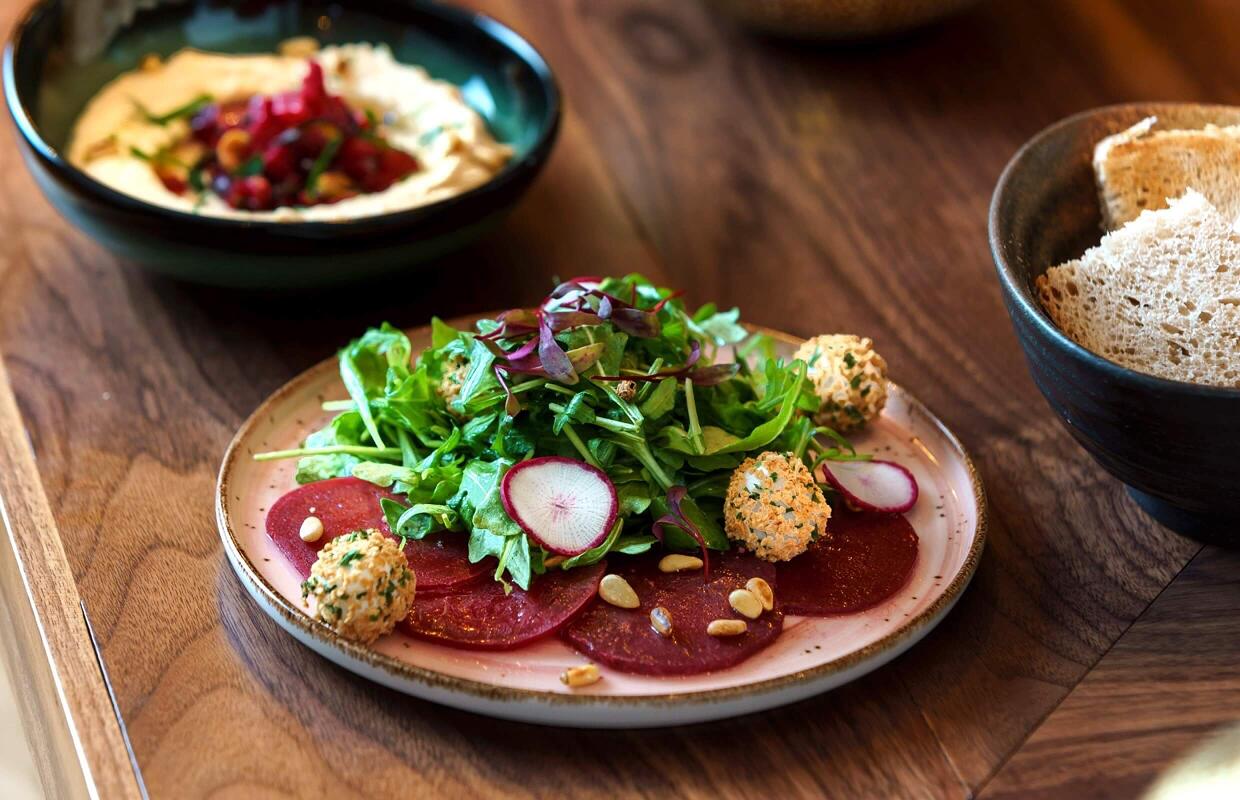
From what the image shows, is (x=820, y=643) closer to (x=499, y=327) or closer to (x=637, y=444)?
(x=637, y=444)

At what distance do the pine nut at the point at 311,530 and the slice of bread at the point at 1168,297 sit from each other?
2.51 ft

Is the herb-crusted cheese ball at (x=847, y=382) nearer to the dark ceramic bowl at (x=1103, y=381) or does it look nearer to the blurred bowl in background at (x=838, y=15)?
the dark ceramic bowl at (x=1103, y=381)

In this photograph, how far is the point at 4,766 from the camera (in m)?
2.08

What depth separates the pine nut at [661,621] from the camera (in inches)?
44.0

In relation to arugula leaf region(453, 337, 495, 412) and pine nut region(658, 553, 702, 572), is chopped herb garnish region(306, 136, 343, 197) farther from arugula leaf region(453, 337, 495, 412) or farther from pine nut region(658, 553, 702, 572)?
pine nut region(658, 553, 702, 572)

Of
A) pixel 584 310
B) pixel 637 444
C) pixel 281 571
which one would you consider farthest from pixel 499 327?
pixel 281 571

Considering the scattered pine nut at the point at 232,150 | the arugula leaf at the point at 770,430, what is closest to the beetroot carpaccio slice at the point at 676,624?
the arugula leaf at the point at 770,430

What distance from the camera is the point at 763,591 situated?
45.3 inches

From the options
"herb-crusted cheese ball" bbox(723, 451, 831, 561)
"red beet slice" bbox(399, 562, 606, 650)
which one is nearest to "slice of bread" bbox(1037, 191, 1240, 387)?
"herb-crusted cheese ball" bbox(723, 451, 831, 561)

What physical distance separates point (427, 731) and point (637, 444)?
333 millimetres

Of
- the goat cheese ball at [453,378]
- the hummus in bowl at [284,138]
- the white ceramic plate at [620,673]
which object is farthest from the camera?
the hummus in bowl at [284,138]

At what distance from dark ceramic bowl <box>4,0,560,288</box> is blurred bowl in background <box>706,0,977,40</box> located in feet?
1.49

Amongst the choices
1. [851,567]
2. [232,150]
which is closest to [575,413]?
[851,567]

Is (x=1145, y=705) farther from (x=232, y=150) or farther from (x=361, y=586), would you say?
(x=232, y=150)
